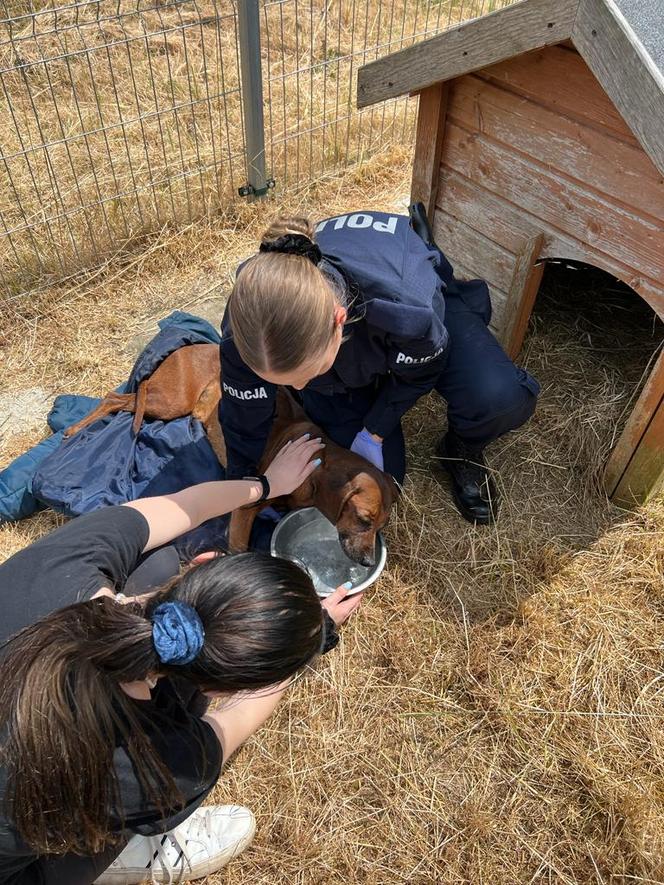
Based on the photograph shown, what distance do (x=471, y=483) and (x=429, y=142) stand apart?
5.77 ft

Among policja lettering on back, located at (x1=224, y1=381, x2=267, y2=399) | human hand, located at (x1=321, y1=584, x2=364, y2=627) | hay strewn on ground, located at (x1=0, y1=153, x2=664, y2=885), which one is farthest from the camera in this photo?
policja lettering on back, located at (x1=224, y1=381, x2=267, y2=399)

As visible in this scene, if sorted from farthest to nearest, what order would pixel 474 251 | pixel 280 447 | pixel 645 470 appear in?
pixel 474 251 → pixel 280 447 → pixel 645 470

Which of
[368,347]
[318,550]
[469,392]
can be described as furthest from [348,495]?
[469,392]

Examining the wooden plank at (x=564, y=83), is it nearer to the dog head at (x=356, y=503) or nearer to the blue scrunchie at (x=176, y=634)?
the dog head at (x=356, y=503)

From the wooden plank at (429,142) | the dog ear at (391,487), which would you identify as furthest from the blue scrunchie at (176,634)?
the wooden plank at (429,142)

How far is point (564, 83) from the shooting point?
9.54 ft

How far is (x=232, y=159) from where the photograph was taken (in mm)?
5301

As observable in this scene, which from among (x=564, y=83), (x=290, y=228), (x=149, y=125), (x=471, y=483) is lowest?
(x=471, y=483)

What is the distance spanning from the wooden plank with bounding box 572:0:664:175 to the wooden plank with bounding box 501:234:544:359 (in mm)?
962

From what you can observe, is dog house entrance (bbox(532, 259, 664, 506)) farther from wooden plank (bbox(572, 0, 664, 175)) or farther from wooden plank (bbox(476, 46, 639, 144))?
wooden plank (bbox(572, 0, 664, 175))

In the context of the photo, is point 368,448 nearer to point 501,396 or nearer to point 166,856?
point 501,396

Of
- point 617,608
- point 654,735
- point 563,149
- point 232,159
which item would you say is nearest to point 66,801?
point 654,735

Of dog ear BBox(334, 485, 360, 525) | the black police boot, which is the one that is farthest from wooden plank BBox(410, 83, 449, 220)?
dog ear BBox(334, 485, 360, 525)

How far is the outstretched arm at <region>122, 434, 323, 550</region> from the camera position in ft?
8.20
